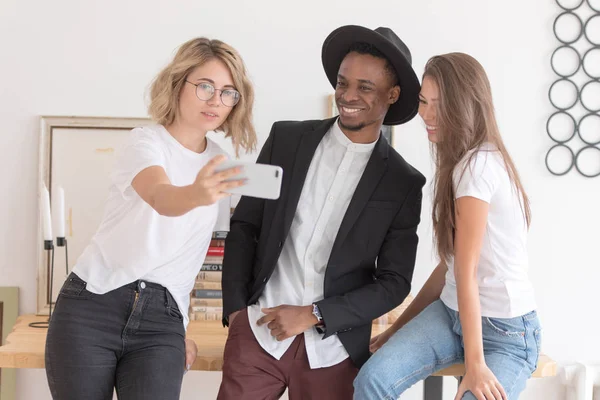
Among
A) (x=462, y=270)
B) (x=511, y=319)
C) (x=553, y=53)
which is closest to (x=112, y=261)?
(x=462, y=270)

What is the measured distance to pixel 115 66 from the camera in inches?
116

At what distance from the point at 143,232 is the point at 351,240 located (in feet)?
2.08

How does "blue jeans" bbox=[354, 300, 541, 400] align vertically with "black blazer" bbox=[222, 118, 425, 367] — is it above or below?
below

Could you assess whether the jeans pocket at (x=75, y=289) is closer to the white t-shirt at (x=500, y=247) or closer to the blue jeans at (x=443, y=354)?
the blue jeans at (x=443, y=354)

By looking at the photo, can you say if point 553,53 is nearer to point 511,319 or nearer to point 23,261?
point 511,319

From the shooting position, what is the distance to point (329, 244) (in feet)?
7.16

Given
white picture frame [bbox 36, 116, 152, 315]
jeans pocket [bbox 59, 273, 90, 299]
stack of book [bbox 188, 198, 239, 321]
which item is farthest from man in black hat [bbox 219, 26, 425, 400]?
white picture frame [bbox 36, 116, 152, 315]

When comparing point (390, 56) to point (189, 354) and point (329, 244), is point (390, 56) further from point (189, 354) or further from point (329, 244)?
point (189, 354)

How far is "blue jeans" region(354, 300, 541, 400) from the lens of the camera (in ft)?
6.19

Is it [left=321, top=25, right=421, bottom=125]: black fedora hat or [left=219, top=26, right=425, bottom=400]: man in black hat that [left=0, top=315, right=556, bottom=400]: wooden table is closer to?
[left=219, top=26, right=425, bottom=400]: man in black hat

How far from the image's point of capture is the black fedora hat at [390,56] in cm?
216

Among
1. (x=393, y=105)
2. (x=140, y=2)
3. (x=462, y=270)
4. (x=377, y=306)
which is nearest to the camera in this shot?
(x=462, y=270)

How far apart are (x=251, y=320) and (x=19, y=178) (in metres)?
1.42

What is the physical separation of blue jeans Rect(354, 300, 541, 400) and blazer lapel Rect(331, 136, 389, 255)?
1.13 feet
